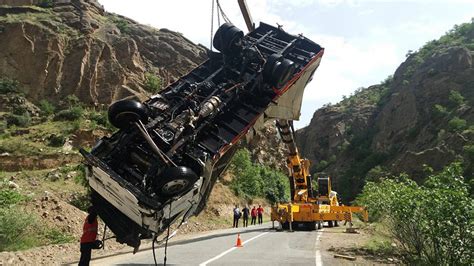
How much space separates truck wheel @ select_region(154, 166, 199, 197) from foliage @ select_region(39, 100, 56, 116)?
30943 mm

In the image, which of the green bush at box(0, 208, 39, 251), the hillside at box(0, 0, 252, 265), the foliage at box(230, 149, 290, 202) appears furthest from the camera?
the foliage at box(230, 149, 290, 202)

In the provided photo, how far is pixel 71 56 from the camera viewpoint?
3922 centimetres

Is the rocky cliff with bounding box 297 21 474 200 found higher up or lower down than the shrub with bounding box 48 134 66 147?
higher up

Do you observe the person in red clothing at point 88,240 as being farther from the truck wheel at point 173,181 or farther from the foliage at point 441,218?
the foliage at point 441,218

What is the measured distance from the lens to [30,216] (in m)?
12.0

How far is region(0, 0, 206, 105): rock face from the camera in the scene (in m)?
37.2

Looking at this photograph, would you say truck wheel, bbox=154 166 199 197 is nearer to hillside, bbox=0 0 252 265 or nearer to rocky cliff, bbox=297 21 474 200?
hillside, bbox=0 0 252 265

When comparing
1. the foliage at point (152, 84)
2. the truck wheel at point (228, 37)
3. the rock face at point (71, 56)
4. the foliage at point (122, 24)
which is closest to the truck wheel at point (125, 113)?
the truck wheel at point (228, 37)

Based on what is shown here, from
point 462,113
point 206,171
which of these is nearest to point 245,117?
point 206,171

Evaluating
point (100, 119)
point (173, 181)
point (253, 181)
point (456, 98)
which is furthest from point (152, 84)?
point (456, 98)

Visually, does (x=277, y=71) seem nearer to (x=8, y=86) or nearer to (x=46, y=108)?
(x=46, y=108)

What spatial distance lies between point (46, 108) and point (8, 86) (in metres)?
3.79

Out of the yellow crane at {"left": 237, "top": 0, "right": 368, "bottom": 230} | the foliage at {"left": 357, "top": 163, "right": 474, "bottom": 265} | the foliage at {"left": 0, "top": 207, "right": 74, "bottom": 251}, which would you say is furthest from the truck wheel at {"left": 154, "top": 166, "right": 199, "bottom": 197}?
the yellow crane at {"left": 237, "top": 0, "right": 368, "bottom": 230}

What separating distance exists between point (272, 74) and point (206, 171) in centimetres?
365
